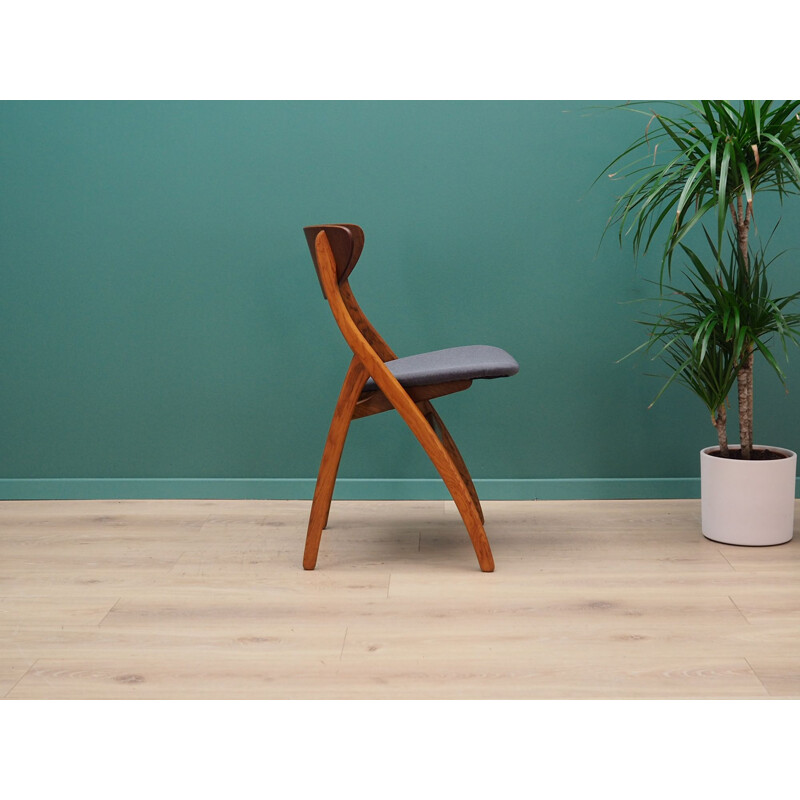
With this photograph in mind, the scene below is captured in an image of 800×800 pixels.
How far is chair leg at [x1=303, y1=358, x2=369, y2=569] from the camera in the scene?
2301mm

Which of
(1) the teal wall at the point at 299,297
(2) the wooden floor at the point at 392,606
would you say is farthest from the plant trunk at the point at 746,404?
(1) the teal wall at the point at 299,297

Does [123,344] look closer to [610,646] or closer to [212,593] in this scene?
[212,593]

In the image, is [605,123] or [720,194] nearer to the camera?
[720,194]

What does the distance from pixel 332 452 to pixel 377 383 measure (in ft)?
0.80

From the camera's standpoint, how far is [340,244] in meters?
2.21

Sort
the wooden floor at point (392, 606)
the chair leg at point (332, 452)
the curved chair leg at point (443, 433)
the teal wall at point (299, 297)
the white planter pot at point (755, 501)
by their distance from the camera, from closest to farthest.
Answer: the wooden floor at point (392, 606), the chair leg at point (332, 452), the white planter pot at point (755, 501), the curved chair leg at point (443, 433), the teal wall at point (299, 297)

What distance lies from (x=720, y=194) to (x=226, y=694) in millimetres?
1567

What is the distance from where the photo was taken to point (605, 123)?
2.85 metres

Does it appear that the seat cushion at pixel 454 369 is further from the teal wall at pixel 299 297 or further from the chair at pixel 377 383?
the teal wall at pixel 299 297

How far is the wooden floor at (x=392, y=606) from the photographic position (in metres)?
1.69

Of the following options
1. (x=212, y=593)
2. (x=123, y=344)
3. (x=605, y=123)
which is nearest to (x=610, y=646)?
(x=212, y=593)

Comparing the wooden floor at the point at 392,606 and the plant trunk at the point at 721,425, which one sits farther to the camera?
the plant trunk at the point at 721,425

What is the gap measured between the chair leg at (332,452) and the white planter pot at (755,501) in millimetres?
1054

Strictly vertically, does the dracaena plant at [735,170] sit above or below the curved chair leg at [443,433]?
above
